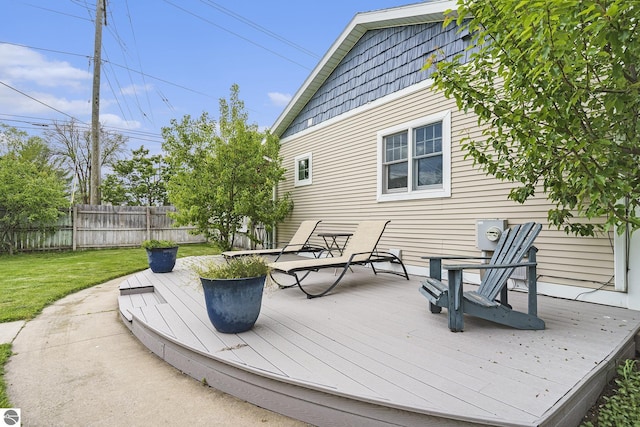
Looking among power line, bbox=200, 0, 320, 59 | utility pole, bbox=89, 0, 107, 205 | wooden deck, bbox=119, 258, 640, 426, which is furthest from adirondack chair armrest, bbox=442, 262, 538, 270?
power line, bbox=200, 0, 320, 59

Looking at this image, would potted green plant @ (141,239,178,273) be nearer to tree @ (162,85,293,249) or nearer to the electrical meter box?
tree @ (162,85,293,249)

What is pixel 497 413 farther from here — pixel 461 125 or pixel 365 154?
pixel 365 154

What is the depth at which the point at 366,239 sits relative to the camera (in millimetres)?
5207

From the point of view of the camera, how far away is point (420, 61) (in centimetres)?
549

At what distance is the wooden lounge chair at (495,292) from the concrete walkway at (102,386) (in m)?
1.62

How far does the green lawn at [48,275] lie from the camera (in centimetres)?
461

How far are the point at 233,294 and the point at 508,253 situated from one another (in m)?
2.59

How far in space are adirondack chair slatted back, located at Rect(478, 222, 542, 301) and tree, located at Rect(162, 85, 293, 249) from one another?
19.2 feet

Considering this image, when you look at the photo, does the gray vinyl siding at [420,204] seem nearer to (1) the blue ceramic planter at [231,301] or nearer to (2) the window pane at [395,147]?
(2) the window pane at [395,147]

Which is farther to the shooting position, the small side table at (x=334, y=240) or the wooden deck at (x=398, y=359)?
the small side table at (x=334, y=240)

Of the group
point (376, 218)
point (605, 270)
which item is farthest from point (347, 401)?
point (376, 218)

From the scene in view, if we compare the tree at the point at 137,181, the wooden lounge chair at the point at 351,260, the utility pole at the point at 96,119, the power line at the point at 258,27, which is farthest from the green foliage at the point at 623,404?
the tree at the point at 137,181

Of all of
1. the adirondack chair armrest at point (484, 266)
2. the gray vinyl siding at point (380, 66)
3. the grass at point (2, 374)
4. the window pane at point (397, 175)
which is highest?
the gray vinyl siding at point (380, 66)

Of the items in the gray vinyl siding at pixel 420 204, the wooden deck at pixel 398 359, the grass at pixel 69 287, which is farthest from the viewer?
the gray vinyl siding at pixel 420 204
